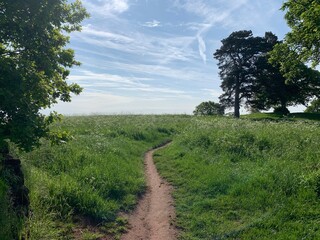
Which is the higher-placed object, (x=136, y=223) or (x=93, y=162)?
(x=93, y=162)

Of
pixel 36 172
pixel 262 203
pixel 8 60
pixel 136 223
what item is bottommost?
pixel 136 223

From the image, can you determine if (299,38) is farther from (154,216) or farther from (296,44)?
(154,216)

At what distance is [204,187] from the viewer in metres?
10.4

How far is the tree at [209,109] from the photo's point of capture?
177ft

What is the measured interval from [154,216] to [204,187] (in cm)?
229

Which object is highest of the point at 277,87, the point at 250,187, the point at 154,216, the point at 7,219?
the point at 277,87

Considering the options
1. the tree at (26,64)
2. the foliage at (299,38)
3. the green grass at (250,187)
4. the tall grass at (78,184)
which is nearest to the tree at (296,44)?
the foliage at (299,38)

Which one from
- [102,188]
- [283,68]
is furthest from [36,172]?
[283,68]

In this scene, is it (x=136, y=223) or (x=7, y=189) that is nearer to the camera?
(x=7, y=189)

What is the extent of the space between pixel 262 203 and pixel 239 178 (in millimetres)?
1698

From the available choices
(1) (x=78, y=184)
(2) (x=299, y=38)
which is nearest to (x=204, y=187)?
(1) (x=78, y=184)

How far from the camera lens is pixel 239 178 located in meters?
10.2

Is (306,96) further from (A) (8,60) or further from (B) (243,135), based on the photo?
(A) (8,60)

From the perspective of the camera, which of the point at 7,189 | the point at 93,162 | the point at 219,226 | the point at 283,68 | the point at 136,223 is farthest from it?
the point at 283,68
